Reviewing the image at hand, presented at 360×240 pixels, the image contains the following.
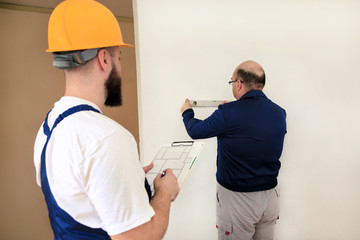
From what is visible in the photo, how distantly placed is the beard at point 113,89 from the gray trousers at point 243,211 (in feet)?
2.89

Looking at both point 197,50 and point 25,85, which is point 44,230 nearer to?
point 25,85

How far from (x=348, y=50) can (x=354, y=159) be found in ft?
2.82

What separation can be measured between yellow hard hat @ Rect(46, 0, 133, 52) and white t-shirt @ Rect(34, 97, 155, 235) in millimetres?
195

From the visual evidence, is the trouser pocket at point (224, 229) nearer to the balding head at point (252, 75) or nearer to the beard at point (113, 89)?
the balding head at point (252, 75)

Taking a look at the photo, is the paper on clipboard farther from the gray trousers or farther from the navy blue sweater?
the gray trousers

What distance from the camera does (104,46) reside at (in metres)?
0.58

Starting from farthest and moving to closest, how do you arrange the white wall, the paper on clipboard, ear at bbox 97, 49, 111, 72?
1. the white wall
2. the paper on clipboard
3. ear at bbox 97, 49, 111, 72

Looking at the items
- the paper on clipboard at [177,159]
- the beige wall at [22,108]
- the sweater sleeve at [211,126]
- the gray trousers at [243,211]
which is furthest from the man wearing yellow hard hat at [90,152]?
the beige wall at [22,108]

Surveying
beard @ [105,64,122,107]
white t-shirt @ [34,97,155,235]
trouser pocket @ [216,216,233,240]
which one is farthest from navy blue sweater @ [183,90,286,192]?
white t-shirt @ [34,97,155,235]

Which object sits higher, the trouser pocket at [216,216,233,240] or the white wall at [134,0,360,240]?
the white wall at [134,0,360,240]

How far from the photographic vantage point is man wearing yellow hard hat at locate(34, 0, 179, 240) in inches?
17.8

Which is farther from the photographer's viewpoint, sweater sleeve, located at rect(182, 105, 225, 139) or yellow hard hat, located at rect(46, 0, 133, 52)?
sweater sleeve, located at rect(182, 105, 225, 139)

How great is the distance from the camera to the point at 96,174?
446 millimetres

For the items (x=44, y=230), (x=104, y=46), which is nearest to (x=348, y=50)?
(x=104, y=46)
